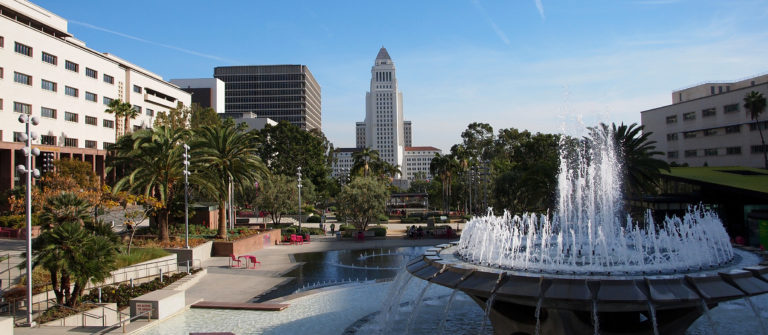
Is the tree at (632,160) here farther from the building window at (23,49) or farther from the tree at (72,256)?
the building window at (23,49)

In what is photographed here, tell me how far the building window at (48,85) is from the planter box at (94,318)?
3995 centimetres

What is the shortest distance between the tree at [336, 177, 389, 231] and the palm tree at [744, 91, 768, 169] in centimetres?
3880

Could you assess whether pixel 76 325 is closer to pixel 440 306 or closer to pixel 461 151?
pixel 440 306

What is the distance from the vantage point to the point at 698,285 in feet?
32.8

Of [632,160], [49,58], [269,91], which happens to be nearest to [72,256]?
[632,160]

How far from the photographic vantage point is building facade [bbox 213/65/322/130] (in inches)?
6344

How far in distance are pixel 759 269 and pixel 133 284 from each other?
20.0 meters

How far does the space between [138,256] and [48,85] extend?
33182mm

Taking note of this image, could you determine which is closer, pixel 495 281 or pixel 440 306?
pixel 495 281

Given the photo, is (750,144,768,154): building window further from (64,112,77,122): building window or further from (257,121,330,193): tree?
(64,112,77,122): building window

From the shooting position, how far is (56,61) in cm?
4900

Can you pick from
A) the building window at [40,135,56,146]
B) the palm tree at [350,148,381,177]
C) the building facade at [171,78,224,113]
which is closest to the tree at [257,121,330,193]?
the palm tree at [350,148,381,177]

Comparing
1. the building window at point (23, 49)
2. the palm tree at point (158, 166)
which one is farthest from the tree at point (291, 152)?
the palm tree at point (158, 166)

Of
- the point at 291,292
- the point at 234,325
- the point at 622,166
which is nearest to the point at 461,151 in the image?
the point at 622,166
